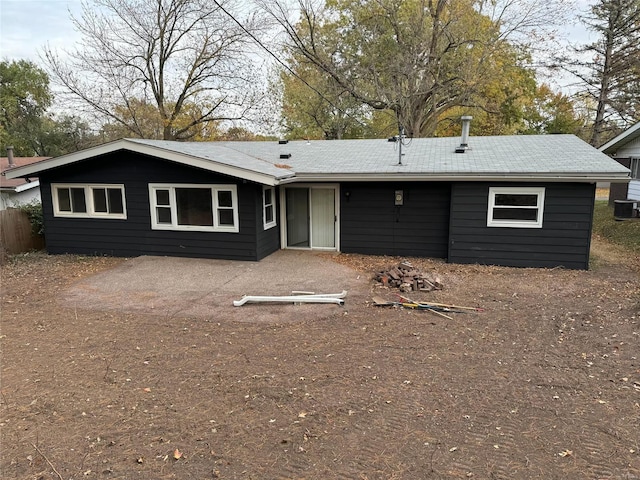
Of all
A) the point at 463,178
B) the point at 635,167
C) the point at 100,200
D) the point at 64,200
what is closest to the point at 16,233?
the point at 64,200

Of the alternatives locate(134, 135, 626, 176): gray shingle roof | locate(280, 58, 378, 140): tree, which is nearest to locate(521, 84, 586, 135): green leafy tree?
locate(280, 58, 378, 140): tree

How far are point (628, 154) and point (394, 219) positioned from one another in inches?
522

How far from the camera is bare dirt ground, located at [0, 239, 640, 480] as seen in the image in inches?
132

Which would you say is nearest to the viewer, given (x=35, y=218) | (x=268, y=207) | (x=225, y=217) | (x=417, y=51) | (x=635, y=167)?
(x=225, y=217)

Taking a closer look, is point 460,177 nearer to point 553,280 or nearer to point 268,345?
point 553,280

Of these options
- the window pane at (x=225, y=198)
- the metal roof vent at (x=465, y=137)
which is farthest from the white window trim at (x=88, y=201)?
the metal roof vent at (x=465, y=137)

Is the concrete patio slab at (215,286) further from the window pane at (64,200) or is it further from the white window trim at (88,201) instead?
the window pane at (64,200)

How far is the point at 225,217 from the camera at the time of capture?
35.8ft

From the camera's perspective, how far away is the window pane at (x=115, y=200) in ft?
37.8


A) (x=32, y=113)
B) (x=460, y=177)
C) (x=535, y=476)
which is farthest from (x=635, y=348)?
(x=32, y=113)

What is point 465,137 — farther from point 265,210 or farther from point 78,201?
point 78,201

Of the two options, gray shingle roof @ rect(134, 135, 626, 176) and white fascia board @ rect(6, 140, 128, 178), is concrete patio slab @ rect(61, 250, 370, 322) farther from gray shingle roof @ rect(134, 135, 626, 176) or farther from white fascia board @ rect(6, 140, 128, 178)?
white fascia board @ rect(6, 140, 128, 178)

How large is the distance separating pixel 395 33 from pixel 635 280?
1788 centimetres

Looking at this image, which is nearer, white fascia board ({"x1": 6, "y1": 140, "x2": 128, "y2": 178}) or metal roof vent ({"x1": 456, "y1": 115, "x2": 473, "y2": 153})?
white fascia board ({"x1": 6, "y1": 140, "x2": 128, "y2": 178})
